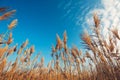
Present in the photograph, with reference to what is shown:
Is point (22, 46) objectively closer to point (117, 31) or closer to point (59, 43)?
point (59, 43)

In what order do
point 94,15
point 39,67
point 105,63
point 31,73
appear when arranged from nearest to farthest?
point 105,63 → point 94,15 → point 31,73 → point 39,67

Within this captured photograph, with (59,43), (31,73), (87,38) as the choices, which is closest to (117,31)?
(87,38)

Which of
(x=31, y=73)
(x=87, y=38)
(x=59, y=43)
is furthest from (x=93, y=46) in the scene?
(x=31, y=73)

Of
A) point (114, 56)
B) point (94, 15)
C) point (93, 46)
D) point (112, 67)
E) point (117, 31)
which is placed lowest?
point (112, 67)

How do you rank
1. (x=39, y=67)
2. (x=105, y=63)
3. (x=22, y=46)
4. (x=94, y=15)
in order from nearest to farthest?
(x=105, y=63), (x=94, y=15), (x=22, y=46), (x=39, y=67)

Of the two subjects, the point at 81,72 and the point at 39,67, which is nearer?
the point at 81,72

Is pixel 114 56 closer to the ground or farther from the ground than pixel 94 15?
closer to the ground

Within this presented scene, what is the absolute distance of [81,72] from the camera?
593 centimetres

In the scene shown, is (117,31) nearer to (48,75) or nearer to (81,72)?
(81,72)

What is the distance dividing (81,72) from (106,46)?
1.76 metres

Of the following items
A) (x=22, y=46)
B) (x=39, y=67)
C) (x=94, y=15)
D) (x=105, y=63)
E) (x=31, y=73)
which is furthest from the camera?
(x=39, y=67)

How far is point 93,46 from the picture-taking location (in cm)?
452

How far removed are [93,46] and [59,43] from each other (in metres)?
1.46

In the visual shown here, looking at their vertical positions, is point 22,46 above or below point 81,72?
above
